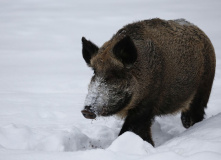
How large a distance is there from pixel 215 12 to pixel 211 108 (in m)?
17.8

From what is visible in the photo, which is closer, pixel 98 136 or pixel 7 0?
pixel 98 136

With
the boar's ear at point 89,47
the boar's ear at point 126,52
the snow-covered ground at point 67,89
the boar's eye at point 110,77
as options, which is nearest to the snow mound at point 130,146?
the snow-covered ground at point 67,89

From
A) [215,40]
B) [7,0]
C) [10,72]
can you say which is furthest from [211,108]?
[7,0]

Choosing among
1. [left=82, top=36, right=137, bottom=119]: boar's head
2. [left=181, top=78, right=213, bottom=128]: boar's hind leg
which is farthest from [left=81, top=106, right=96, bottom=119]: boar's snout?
[left=181, top=78, right=213, bottom=128]: boar's hind leg

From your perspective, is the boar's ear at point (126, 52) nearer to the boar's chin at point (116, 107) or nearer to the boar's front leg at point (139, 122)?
the boar's chin at point (116, 107)

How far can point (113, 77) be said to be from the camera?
450 centimetres

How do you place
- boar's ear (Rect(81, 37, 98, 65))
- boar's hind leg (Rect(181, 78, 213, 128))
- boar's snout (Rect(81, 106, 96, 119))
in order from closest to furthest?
boar's snout (Rect(81, 106, 96, 119)) → boar's ear (Rect(81, 37, 98, 65)) → boar's hind leg (Rect(181, 78, 213, 128))

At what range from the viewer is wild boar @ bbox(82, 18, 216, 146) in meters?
4.45

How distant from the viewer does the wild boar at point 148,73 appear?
445 cm

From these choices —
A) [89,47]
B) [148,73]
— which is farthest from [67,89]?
[148,73]

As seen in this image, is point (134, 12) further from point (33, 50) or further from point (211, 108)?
point (211, 108)

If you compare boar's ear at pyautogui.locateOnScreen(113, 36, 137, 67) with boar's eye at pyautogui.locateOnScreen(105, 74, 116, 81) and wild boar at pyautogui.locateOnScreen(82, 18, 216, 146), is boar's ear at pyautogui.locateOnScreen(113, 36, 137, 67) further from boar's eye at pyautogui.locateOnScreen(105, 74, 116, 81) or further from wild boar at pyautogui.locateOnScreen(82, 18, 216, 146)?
boar's eye at pyautogui.locateOnScreen(105, 74, 116, 81)

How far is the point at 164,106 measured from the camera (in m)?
5.25

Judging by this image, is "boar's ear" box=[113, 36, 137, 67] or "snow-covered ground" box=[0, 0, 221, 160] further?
"boar's ear" box=[113, 36, 137, 67]
